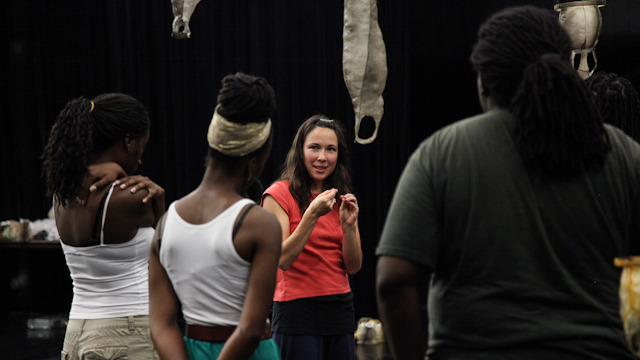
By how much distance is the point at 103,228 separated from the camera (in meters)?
1.94

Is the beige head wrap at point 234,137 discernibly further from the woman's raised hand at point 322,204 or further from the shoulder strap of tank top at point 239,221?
the woman's raised hand at point 322,204

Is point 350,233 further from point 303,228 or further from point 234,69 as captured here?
point 234,69

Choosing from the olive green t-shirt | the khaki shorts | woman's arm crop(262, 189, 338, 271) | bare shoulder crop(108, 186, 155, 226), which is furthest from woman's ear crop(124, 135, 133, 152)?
the olive green t-shirt

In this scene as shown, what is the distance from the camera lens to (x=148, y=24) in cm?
641

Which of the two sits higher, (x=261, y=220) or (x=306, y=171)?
(x=261, y=220)

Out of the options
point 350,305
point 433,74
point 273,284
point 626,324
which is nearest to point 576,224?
point 626,324

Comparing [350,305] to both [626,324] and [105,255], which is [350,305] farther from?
[626,324]

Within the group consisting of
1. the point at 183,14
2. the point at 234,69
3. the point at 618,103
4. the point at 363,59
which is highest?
the point at 183,14

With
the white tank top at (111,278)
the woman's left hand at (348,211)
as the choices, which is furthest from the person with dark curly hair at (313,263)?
the white tank top at (111,278)

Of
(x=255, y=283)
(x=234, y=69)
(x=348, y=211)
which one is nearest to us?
(x=255, y=283)

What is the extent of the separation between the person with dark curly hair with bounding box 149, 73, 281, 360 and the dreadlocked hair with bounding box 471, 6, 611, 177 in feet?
1.67

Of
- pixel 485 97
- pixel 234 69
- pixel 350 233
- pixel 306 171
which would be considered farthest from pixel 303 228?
pixel 234 69

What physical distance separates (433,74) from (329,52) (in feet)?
2.72

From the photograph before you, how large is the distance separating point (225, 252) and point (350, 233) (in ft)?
3.51
